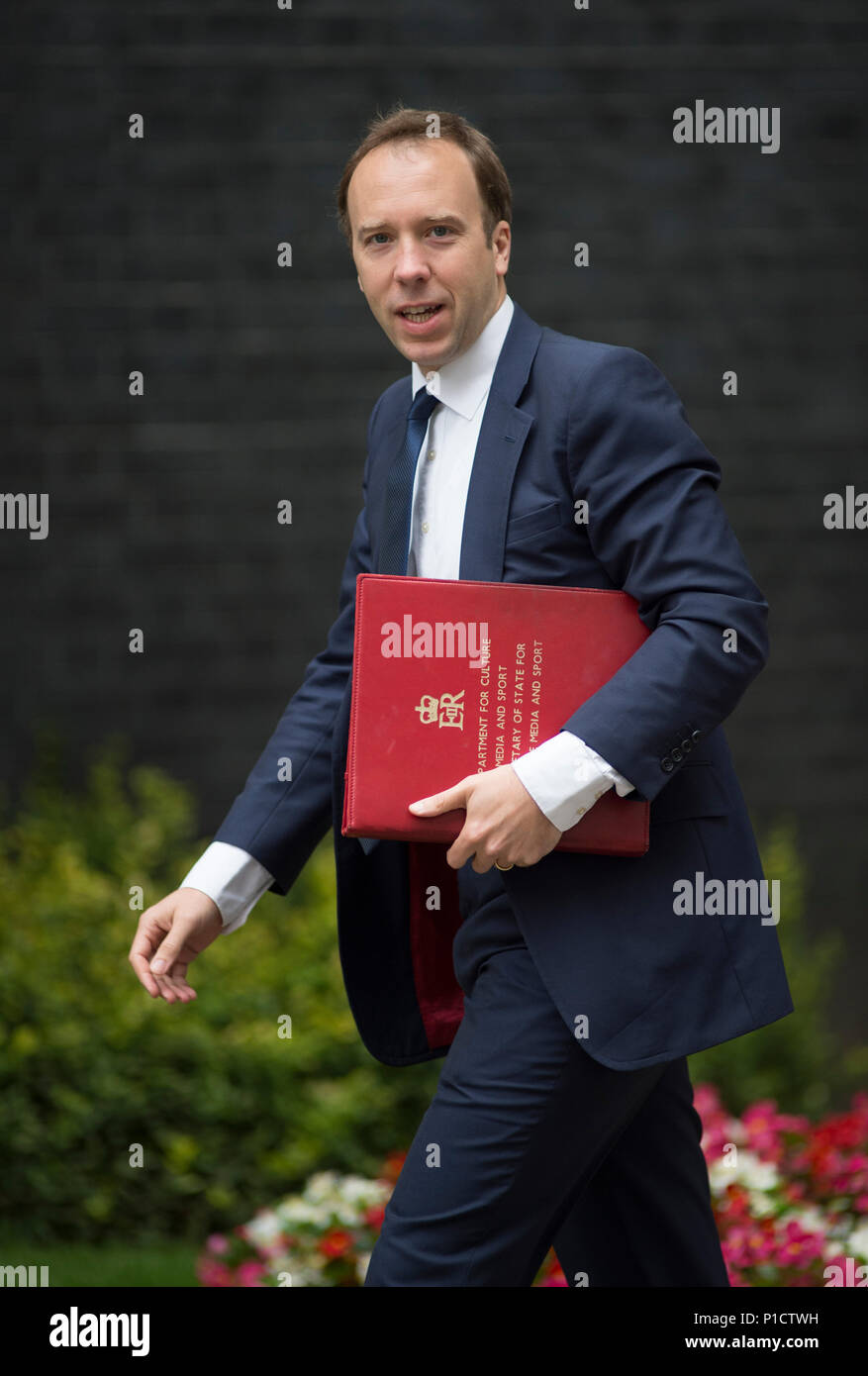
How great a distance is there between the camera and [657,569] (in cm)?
217

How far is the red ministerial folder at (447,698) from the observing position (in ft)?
7.10

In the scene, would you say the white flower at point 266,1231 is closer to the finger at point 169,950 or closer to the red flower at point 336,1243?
the red flower at point 336,1243

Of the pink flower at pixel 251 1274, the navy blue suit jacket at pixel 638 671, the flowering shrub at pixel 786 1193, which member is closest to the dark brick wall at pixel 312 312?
the flowering shrub at pixel 786 1193

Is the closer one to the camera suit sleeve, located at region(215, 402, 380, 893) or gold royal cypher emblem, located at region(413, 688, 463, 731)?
gold royal cypher emblem, located at region(413, 688, 463, 731)

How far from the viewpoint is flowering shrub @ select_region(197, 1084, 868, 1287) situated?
10.9 feet

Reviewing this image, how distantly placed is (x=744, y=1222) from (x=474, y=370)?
6.92ft

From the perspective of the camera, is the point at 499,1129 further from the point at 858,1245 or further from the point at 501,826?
the point at 858,1245

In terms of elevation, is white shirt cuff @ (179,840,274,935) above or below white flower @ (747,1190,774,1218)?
above

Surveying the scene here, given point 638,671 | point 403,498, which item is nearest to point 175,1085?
point 403,498

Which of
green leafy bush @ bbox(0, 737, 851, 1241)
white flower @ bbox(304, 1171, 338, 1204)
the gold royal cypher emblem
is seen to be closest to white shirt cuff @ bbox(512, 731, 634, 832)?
the gold royal cypher emblem

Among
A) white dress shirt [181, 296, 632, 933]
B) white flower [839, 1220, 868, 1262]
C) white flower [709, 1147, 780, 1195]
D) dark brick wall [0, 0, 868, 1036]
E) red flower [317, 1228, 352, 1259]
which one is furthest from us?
dark brick wall [0, 0, 868, 1036]

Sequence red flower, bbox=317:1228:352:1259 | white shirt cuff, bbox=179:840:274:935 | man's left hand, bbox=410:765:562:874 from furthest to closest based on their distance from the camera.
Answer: red flower, bbox=317:1228:352:1259 < white shirt cuff, bbox=179:840:274:935 < man's left hand, bbox=410:765:562:874

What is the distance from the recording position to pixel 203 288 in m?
5.14

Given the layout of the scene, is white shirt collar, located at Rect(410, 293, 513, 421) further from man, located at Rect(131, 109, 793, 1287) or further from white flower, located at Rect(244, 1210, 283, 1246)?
white flower, located at Rect(244, 1210, 283, 1246)
